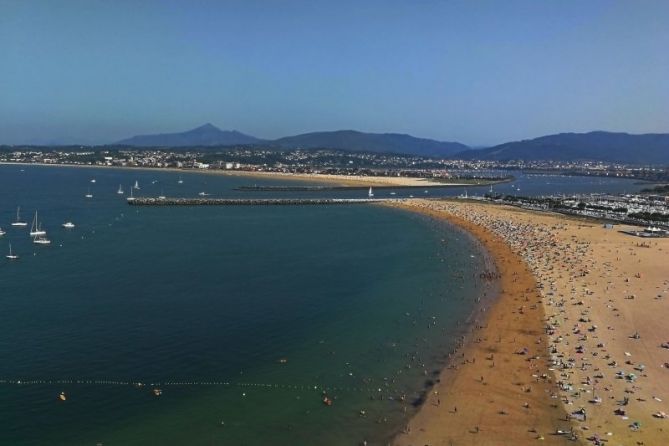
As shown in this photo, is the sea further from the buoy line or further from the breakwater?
the breakwater

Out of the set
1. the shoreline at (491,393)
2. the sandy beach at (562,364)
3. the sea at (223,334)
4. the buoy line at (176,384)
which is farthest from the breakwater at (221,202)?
the buoy line at (176,384)

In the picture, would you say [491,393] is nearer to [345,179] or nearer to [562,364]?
[562,364]

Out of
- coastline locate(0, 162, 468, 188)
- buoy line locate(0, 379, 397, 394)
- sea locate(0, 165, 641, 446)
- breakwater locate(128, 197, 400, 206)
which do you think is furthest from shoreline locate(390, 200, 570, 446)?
coastline locate(0, 162, 468, 188)

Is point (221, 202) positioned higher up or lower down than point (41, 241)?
higher up

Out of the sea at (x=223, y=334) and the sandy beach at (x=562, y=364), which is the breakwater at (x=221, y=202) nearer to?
the sea at (x=223, y=334)

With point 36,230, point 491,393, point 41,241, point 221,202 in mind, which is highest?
point 221,202

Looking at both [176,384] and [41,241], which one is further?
[41,241]

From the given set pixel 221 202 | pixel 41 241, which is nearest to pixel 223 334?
pixel 41 241

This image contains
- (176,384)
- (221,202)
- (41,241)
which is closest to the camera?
(176,384)
